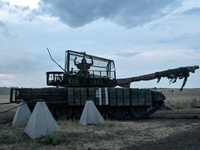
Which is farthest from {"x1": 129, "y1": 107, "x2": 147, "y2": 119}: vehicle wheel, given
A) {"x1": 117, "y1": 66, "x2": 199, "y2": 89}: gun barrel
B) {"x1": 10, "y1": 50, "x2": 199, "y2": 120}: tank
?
{"x1": 117, "y1": 66, "x2": 199, "y2": 89}: gun barrel

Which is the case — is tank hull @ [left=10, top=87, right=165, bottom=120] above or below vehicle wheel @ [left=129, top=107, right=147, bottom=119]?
above

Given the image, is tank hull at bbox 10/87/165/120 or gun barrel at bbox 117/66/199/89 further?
gun barrel at bbox 117/66/199/89

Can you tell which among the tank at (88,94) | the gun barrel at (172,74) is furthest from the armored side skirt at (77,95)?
the gun barrel at (172,74)

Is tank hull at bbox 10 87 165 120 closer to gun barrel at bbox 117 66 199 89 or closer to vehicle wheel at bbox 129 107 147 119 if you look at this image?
vehicle wheel at bbox 129 107 147 119

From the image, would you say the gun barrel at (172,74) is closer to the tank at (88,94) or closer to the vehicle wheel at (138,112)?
the tank at (88,94)

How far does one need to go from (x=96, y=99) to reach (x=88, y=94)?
Answer: 1.73ft

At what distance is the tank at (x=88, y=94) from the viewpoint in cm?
1309

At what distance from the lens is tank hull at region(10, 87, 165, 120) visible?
1305cm

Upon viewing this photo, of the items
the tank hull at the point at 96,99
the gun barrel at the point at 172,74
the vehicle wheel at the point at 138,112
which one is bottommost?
the vehicle wheel at the point at 138,112

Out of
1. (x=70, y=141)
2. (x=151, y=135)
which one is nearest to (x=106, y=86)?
(x=151, y=135)

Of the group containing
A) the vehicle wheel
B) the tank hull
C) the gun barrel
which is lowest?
the vehicle wheel

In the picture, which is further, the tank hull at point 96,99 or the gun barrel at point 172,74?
the gun barrel at point 172,74

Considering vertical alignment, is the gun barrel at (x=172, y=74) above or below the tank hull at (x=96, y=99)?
above

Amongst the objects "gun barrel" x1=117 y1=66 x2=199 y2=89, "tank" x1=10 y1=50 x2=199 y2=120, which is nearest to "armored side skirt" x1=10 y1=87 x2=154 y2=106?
"tank" x1=10 y1=50 x2=199 y2=120
